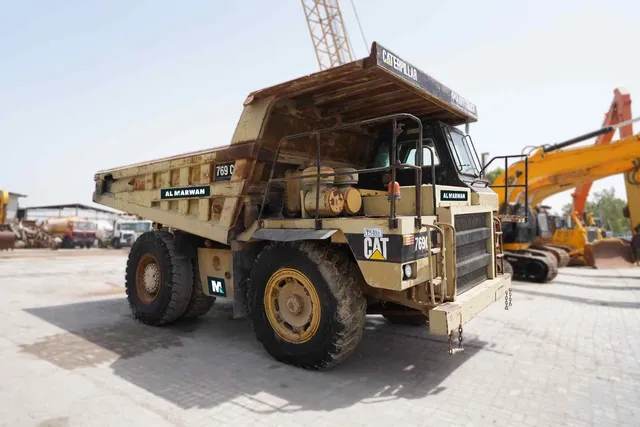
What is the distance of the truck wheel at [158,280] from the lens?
245 inches

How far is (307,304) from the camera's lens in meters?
4.51

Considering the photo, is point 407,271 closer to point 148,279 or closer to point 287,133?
point 287,133

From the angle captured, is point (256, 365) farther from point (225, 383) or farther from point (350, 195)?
point (350, 195)

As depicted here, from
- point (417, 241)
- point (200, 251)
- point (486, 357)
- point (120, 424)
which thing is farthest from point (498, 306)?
point (120, 424)

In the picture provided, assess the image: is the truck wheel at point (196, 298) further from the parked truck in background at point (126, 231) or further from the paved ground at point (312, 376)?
the parked truck in background at point (126, 231)

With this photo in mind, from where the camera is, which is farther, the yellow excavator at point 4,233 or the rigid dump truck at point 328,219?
the yellow excavator at point 4,233

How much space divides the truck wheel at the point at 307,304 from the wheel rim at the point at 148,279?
240 centimetres

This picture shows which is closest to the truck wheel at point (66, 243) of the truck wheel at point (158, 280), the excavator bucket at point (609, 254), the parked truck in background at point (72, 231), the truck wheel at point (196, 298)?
the parked truck in background at point (72, 231)

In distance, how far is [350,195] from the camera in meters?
4.53

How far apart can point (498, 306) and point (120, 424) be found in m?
6.92

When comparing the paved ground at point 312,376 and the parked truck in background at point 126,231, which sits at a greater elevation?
the parked truck in background at point 126,231

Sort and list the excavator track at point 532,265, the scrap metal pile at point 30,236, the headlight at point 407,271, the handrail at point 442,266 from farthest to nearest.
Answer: the scrap metal pile at point 30,236 → the excavator track at point 532,265 → the handrail at point 442,266 → the headlight at point 407,271

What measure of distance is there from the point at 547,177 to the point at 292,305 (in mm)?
12389

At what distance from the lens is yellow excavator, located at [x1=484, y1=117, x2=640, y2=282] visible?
12.1 m
